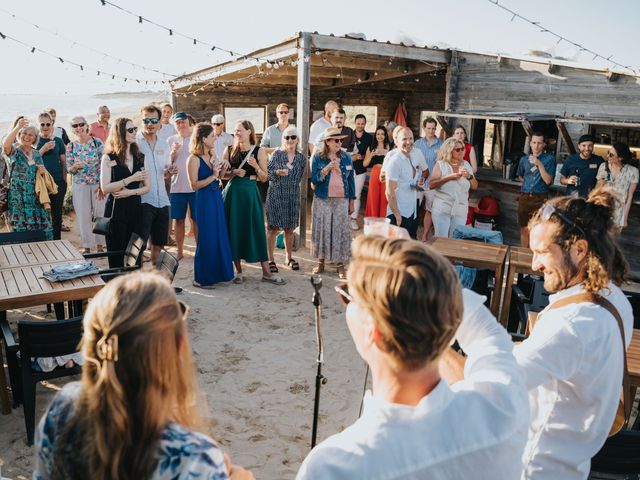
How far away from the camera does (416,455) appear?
95cm

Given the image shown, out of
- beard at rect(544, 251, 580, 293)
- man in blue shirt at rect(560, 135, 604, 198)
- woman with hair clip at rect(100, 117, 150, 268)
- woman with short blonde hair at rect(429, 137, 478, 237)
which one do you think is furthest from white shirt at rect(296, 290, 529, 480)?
man in blue shirt at rect(560, 135, 604, 198)

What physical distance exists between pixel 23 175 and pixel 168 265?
9.43ft

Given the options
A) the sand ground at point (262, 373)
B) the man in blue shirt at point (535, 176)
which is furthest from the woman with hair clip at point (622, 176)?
the sand ground at point (262, 373)

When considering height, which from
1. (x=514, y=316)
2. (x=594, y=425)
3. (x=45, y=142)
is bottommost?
(x=514, y=316)

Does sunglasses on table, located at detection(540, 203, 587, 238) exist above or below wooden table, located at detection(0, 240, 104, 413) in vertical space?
above

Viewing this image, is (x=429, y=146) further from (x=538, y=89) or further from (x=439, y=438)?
(x=439, y=438)

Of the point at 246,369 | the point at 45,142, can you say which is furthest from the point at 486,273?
the point at 45,142

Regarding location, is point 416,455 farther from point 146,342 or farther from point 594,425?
point 594,425

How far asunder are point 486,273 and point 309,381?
2.31m

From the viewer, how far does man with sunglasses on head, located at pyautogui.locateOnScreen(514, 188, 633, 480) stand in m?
1.54

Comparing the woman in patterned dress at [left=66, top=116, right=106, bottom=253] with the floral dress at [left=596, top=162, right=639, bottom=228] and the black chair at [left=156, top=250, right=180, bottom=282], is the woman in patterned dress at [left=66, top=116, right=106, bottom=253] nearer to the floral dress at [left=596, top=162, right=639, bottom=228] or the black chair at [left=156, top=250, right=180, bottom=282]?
the black chair at [left=156, top=250, right=180, bottom=282]

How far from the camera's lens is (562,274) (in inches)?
70.4

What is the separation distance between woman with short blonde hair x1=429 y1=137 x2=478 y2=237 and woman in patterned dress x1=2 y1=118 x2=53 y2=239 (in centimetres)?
446

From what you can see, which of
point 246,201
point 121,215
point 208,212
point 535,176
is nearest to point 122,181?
point 121,215
